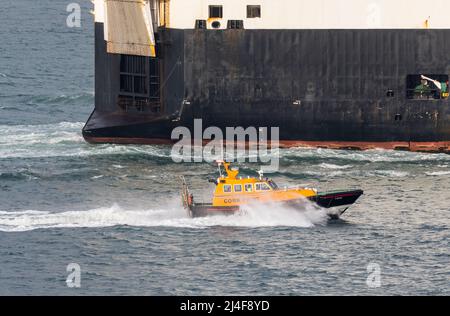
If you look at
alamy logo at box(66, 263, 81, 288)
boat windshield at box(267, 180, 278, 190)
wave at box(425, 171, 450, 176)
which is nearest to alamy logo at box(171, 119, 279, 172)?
wave at box(425, 171, 450, 176)

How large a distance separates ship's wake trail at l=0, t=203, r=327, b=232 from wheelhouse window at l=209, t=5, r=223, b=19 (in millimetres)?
21692

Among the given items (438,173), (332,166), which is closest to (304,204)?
(332,166)

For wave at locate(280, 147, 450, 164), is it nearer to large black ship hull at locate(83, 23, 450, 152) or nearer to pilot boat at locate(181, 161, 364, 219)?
large black ship hull at locate(83, 23, 450, 152)

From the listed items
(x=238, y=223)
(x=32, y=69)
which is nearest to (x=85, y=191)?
(x=238, y=223)

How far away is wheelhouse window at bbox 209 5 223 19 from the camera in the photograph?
108 meters

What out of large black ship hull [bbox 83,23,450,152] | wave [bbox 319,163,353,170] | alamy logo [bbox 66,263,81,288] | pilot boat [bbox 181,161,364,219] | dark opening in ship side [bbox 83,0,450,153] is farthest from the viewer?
large black ship hull [bbox 83,23,450,152]

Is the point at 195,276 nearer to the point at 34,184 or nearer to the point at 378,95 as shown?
the point at 34,184

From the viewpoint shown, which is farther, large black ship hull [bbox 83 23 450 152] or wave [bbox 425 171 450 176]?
large black ship hull [bbox 83 23 450 152]

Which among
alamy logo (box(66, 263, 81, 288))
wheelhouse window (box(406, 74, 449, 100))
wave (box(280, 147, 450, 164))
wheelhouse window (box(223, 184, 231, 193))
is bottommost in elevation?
alamy logo (box(66, 263, 81, 288))

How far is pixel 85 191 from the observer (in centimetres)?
9694

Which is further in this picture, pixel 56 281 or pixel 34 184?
pixel 34 184

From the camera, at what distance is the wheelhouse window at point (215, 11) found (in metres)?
108

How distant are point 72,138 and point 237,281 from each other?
125ft

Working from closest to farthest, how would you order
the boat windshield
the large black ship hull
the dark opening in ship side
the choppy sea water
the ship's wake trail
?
the choppy sea water < the ship's wake trail < the boat windshield < the dark opening in ship side < the large black ship hull
